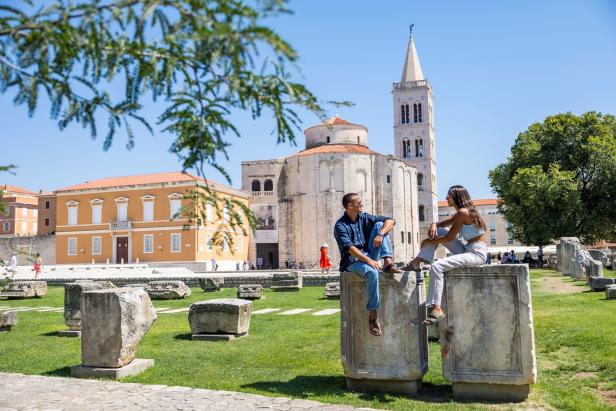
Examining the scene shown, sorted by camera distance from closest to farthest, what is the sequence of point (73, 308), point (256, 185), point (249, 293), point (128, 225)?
1. point (73, 308)
2. point (249, 293)
3. point (128, 225)
4. point (256, 185)

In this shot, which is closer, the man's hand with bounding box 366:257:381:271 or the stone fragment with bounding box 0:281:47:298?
the man's hand with bounding box 366:257:381:271

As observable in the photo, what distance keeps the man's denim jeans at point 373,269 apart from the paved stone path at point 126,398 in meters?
0.97

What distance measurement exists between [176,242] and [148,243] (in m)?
2.77

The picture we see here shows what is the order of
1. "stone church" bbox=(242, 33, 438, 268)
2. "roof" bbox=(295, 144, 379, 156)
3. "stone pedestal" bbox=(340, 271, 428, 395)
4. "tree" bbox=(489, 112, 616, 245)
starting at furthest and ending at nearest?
1. "roof" bbox=(295, 144, 379, 156)
2. "stone church" bbox=(242, 33, 438, 268)
3. "tree" bbox=(489, 112, 616, 245)
4. "stone pedestal" bbox=(340, 271, 428, 395)

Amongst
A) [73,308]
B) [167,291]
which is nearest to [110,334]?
[73,308]

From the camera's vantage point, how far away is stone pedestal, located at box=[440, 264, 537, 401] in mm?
4812

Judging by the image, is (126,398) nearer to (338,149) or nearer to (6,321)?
(6,321)

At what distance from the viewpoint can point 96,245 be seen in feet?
149

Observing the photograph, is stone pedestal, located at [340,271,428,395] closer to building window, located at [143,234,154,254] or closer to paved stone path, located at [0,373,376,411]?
paved stone path, located at [0,373,376,411]

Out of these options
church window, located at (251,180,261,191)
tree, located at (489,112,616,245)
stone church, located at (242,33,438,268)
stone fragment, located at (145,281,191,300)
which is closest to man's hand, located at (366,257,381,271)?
stone fragment, located at (145,281,191,300)

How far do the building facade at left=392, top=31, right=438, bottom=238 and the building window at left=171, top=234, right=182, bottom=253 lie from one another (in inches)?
1114

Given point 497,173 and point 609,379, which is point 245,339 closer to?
Answer: point 609,379

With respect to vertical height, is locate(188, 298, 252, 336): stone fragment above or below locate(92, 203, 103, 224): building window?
below

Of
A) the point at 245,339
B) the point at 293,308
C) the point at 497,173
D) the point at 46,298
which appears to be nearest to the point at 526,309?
the point at 245,339
